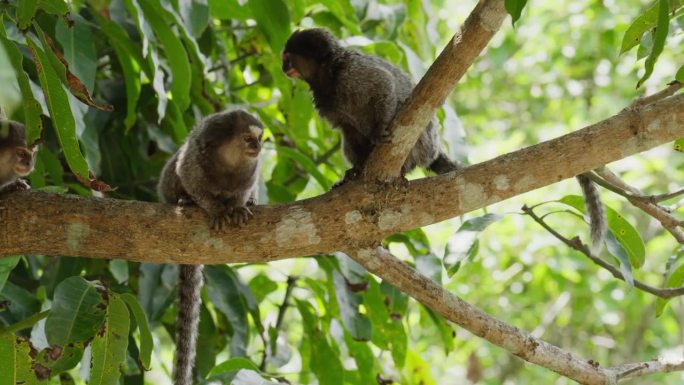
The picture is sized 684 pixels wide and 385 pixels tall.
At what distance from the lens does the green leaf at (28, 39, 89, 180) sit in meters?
2.20

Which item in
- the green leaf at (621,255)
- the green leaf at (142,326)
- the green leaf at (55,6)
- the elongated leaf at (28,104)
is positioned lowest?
the green leaf at (142,326)

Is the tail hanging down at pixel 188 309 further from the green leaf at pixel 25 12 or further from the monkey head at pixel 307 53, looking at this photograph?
the green leaf at pixel 25 12

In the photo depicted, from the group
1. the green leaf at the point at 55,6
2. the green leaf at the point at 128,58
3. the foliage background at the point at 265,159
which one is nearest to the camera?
the green leaf at the point at 55,6

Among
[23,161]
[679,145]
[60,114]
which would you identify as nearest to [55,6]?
[60,114]

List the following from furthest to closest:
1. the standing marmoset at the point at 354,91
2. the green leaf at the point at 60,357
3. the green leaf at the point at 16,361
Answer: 1. the standing marmoset at the point at 354,91
2. the green leaf at the point at 60,357
3. the green leaf at the point at 16,361

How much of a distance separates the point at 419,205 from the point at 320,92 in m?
1.24

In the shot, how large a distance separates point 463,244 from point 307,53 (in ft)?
3.86

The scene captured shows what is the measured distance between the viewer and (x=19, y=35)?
308 centimetres

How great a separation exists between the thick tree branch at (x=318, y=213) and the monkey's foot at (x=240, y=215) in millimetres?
26

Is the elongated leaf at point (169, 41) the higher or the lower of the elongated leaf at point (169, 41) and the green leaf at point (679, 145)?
the lower

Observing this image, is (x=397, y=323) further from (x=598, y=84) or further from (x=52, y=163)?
(x=598, y=84)

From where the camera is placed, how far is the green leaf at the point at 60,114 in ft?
7.20

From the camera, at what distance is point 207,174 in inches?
130

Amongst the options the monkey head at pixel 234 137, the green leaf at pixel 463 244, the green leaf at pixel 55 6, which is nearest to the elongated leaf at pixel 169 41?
the monkey head at pixel 234 137
